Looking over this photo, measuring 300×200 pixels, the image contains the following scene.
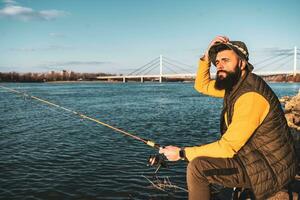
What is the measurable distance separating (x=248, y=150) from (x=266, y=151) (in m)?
0.19

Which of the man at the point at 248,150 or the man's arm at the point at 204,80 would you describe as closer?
the man at the point at 248,150

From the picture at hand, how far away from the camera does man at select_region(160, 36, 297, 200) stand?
12.3 feet


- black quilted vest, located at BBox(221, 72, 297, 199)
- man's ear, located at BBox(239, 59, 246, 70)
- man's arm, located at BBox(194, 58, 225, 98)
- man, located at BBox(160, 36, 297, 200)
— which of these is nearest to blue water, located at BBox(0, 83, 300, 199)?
man's arm, located at BBox(194, 58, 225, 98)

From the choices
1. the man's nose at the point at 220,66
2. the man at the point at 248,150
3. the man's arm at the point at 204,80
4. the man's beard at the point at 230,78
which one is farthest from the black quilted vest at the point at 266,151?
the man's arm at the point at 204,80

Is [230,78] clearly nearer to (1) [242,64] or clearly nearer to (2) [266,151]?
(1) [242,64]

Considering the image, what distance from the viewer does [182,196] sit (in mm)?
7754

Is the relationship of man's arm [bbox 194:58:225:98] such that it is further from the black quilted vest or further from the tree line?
the tree line

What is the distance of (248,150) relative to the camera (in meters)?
3.87

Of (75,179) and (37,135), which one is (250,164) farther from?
(37,135)

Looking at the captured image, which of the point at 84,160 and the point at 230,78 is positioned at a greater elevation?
the point at 230,78

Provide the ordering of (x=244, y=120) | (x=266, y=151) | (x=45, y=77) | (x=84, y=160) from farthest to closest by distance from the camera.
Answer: (x=45, y=77) → (x=84, y=160) → (x=266, y=151) → (x=244, y=120)

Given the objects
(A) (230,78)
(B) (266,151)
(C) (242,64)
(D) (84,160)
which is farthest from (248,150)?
(D) (84,160)

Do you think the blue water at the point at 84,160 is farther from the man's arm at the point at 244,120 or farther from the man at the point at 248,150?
the man's arm at the point at 244,120

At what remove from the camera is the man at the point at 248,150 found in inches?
148
